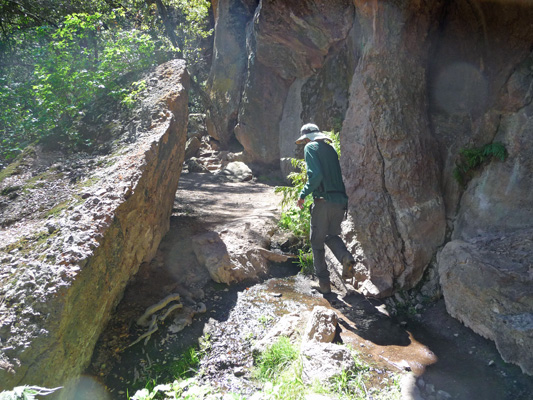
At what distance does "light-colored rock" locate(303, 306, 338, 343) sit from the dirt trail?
9.8 inches

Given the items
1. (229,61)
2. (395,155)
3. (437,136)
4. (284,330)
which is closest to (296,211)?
(395,155)

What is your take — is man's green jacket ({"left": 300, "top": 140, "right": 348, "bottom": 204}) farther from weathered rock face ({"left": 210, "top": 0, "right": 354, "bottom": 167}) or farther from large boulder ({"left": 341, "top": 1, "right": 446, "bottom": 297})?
weathered rock face ({"left": 210, "top": 0, "right": 354, "bottom": 167})

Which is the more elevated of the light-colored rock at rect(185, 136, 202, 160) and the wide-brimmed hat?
the wide-brimmed hat

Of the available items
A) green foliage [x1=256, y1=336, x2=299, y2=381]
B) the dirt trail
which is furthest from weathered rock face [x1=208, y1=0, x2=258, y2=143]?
green foliage [x1=256, y1=336, x2=299, y2=381]

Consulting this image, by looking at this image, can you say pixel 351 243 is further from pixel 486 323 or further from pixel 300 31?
pixel 300 31

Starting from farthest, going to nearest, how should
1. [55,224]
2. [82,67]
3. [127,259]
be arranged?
1. [82,67]
2. [127,259]
3. [55,224]

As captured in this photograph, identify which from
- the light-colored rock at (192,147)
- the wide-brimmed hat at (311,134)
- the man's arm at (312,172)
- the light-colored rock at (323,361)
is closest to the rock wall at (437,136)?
the wide-brimmed hat at (311,134)

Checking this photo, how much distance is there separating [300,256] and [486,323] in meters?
2.65

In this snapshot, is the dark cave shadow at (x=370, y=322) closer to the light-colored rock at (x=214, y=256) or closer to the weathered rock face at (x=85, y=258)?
the light-colored rock at (x=214, y=256)

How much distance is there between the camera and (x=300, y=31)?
9.07 metres

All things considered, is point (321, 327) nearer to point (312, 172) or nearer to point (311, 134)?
point (312, 172)

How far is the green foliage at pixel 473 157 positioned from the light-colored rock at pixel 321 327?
2.44 m

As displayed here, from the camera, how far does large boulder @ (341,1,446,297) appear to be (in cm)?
512

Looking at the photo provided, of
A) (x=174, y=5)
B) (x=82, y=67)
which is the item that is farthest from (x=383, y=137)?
(x=174, y=5)
